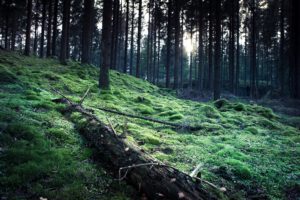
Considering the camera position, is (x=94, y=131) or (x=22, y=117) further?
(x=22, y=117)

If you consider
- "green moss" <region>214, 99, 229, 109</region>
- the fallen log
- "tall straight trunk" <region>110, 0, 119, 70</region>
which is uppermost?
"tall straight trunk" <region>110, 0, 119, 70</region>

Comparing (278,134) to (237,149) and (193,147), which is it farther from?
(193,147)

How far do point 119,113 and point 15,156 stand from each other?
17.4 feet

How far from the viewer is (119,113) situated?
32.2ft

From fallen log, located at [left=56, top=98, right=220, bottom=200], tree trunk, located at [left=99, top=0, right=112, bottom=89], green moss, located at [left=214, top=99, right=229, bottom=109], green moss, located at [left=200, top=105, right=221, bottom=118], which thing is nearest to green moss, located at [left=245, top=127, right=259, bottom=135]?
green moss, located at [left=200, top=105, right=221, bottom=118]

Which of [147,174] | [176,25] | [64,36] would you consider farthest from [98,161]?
[176,25]

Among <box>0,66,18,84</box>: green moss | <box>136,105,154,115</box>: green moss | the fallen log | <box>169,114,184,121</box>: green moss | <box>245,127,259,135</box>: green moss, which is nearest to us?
the fallen log

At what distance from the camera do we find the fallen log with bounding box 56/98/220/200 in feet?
12.9

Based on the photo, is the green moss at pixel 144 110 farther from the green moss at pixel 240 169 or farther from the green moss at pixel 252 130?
the green moss at pixel 240 169

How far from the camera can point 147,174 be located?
168 inches

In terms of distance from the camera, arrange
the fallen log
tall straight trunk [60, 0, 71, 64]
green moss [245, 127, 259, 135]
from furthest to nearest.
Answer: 1. tall straight trunk [60, 0, 71, 64]
2. green moss [245, 127, 259, 135]
3. the fallen log

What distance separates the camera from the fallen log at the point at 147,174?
155 inches

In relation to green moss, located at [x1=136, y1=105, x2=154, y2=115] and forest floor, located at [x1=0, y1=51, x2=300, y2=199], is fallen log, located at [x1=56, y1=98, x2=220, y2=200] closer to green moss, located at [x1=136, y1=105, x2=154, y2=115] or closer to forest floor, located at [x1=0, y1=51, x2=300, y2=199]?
forest floor, located at [x1=0, y1=51, x2=300, y2=199]

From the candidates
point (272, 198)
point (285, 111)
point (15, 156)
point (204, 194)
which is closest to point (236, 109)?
point (285, 111)
